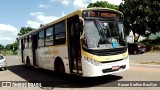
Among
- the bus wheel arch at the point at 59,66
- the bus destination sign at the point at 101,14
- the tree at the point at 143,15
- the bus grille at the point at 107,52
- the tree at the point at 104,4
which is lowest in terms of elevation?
the bus wheel arch at the point at 59,66

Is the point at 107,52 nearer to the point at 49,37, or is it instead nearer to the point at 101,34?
the point at 101,34

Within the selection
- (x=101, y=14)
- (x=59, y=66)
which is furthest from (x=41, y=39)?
(x=101, y=14)

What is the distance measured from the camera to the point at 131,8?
47.5 m

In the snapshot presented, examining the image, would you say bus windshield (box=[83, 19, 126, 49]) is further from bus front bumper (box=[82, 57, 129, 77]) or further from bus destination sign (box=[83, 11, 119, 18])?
bus front bumper (box=[82, 57, 129, 77])

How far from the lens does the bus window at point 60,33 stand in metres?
13.4

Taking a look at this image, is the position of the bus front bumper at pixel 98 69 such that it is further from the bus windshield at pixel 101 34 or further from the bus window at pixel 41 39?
the bus window at pixel 41 39

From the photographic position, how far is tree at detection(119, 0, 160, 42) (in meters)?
44.8

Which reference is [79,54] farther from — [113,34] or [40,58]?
[40,58]

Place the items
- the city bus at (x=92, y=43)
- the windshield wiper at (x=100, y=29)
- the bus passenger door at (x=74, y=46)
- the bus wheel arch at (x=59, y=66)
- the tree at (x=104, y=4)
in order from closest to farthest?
1. the city bus at (x=92, y=43)
2. the windshield wiper at (x=100, y=29)
3. the bus passenger door at (x=74, y=46)
4. the bus wheel arch at (x=59, y=66)
5. the tree at (x=104, y=4)

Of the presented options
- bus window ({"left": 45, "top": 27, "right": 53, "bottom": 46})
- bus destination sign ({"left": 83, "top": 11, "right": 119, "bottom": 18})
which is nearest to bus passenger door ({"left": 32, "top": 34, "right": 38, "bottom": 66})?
bus window ({"left": 45, "top": 27, "right": 53, "bottom": 46})

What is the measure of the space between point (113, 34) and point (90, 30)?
3.81 feet

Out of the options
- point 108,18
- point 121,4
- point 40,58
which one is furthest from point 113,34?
point 121,4

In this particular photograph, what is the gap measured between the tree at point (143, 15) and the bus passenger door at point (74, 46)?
112ft

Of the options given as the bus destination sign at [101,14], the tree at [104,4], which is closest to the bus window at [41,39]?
the bus destination sign at [101,14]
